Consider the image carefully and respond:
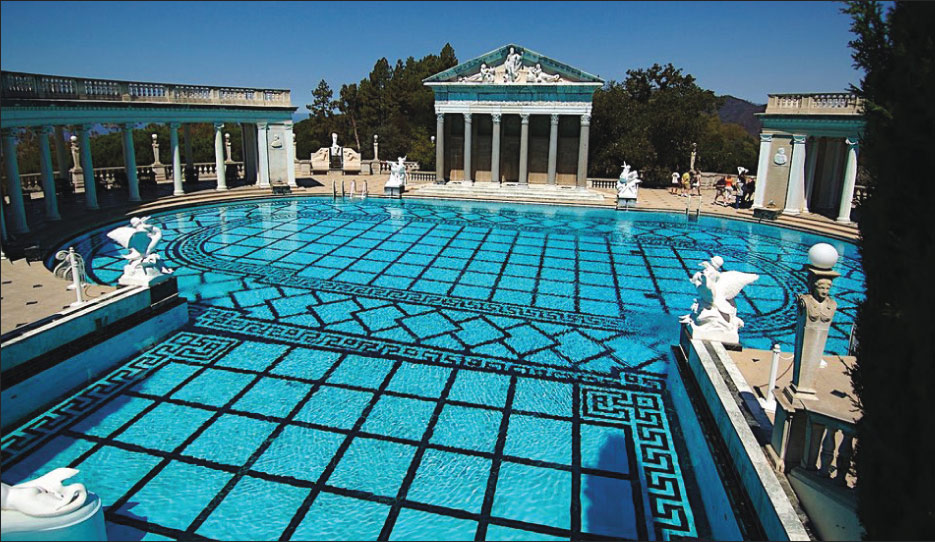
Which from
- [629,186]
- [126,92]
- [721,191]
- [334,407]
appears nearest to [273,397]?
[334,407]

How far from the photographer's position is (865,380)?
3.56m

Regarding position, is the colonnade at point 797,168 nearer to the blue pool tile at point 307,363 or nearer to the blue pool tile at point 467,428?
the blue pool tile at point 467,428

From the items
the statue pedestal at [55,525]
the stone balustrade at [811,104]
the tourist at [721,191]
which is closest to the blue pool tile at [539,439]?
the statue pedestal at [55,525]

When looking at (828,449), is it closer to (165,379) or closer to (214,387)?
(214,387)

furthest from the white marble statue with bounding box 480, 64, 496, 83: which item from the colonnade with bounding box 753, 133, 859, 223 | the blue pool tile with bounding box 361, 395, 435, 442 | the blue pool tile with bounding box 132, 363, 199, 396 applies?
the blue pool tile with bounding box 361, 395, 435, 442

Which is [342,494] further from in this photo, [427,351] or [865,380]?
[865,380]

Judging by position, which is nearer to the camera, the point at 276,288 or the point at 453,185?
the point at 276,288

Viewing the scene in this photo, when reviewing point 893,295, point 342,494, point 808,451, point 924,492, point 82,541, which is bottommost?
point 342,494

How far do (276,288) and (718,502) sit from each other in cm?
1011

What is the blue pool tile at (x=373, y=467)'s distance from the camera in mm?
6387

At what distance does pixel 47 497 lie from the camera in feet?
12.9

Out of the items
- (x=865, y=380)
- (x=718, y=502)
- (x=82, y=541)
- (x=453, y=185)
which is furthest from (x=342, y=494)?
(x=453, y=185)

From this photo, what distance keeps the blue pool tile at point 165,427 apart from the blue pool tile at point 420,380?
2559 mm

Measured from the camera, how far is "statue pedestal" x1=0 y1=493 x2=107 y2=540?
369 cm
